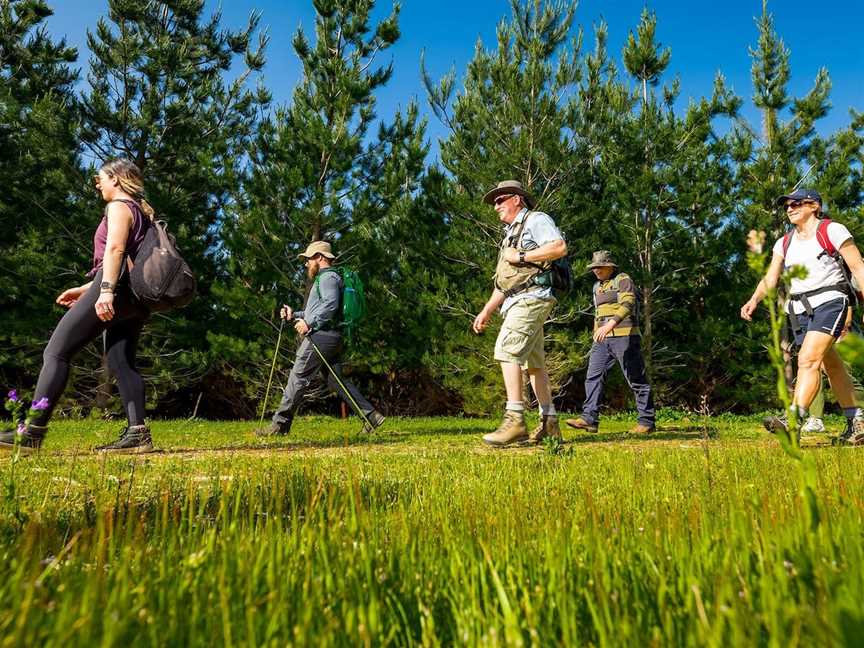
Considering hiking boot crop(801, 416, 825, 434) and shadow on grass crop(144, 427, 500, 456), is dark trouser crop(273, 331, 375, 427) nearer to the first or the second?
shadow on grass crop(144, 427, 500, 456)

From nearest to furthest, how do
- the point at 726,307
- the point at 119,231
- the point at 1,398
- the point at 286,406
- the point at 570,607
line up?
the point at 570,607
the point at 119,231
the point at 286,406
the point at 1,398
the point at 726,307

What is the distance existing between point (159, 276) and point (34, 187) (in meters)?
10.3

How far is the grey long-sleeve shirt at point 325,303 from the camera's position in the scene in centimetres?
707

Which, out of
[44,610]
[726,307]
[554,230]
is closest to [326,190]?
[554,230]

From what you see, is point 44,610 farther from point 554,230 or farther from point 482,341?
point 482,341

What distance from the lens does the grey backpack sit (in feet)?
15.8

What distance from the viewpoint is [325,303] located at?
709cm

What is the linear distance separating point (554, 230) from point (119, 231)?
131 inches

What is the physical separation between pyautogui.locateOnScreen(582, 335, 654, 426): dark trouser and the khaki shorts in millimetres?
2595

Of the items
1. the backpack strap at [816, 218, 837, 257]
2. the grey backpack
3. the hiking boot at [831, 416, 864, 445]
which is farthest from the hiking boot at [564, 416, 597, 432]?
the grey backpack

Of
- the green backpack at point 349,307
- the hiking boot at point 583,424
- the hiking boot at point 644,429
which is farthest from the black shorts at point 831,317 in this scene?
the green backpack at point 349,307

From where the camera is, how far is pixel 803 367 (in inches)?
212

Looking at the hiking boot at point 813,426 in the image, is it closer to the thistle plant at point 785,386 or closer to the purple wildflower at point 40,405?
the thistle plant at point 785,386

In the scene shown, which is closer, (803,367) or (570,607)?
(570,607)
